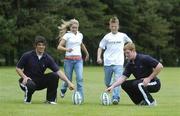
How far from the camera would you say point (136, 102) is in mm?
13758

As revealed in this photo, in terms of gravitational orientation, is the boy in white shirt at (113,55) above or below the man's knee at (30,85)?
above

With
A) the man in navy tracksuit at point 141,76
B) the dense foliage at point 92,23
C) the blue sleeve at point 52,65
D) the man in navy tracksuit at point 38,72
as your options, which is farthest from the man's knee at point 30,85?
the dense foliage at point 92,23

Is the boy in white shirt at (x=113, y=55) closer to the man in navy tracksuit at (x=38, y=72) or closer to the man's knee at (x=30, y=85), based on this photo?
the man in navy tracksuit at (x=38, y=72)

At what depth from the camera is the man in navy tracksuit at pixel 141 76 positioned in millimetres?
13109

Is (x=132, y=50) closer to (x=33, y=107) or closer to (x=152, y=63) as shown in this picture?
(x=152, y=63)

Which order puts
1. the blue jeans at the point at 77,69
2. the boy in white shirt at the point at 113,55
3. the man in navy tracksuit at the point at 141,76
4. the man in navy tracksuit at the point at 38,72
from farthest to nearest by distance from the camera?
the boy in white shirt at the point at 113,55 → the blue jeans at the point at 77,69 → the man in navy tracksuit at the point at 38,72 → the man in navy tracksuit at the point at 141,76

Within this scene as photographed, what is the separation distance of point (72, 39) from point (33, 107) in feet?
10.1

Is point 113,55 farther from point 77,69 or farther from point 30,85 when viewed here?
point 30,85

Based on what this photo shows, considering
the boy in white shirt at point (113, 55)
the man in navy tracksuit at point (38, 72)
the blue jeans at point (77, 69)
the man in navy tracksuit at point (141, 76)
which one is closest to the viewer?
the man in navy tracksuit at point (141, 76)

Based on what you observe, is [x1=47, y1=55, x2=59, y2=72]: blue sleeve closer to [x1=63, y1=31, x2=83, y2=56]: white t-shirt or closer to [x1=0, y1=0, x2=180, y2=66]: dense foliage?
[x1=63, y1=31, x2=83, y2=56]: white t-shirt

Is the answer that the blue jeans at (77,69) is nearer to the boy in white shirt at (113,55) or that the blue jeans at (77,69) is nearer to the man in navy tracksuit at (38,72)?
the boy in white shirt at (113,55)

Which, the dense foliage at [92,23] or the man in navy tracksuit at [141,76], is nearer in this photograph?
the man in navy tracksuit at [141,76]

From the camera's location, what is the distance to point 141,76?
13.5 m

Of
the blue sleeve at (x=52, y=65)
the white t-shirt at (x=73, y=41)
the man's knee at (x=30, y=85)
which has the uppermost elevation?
the white t-shirt at (x=73, y=41)
